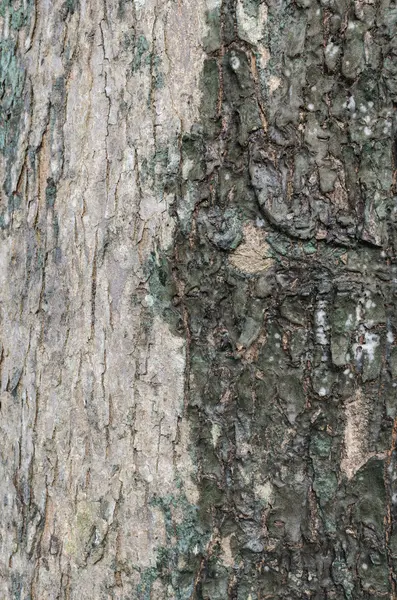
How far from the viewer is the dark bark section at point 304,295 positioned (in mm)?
1220

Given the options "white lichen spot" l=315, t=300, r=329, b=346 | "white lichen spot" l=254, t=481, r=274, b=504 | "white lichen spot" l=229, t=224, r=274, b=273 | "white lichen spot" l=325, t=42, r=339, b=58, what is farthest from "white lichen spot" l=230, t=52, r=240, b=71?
"white lichen spot" l=254, t=481, r=274, b=504

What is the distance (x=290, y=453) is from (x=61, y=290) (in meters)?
0.54

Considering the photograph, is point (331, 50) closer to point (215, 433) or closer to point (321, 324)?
point (321, 324)

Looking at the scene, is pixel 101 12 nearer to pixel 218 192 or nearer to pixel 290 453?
pixel 218 192

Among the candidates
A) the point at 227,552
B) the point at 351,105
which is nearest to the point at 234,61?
the point at 351,105

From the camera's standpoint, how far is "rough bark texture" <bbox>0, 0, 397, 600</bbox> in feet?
4.00

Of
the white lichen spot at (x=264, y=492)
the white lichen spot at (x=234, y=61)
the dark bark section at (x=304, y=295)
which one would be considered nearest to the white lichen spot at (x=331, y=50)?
the dark bark section at (x=304, y=295)

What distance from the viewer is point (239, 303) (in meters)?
1.24

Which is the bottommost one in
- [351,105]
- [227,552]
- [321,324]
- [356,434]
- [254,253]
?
[227,552]

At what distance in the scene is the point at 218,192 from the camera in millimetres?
1245

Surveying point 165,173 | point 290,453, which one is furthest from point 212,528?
point 165,173

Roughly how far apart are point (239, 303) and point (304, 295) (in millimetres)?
117

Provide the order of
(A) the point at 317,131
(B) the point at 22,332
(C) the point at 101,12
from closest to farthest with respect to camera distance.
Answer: (A) the point at 317,131
(C) the point at 101,12
(B) the point at 22,332

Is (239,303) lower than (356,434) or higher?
higher
